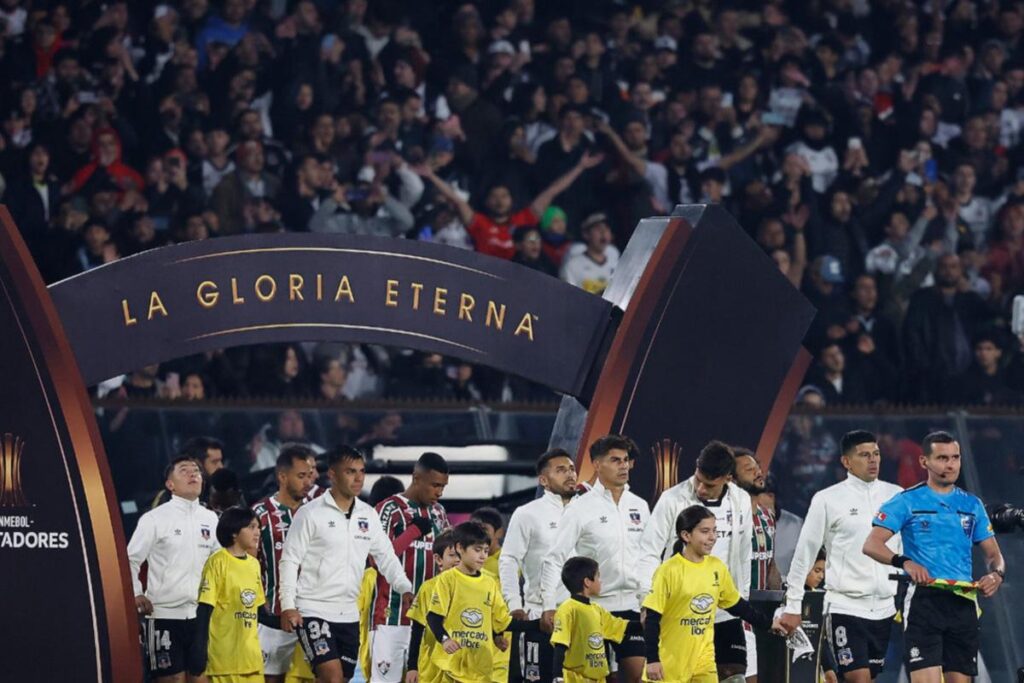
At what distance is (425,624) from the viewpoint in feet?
41.0

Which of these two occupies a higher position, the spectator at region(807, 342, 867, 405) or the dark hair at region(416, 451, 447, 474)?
Answer: the spectator at region(807, 342, 867, 405)

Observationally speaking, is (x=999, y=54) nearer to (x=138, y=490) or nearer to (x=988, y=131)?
(x=988, y=131)

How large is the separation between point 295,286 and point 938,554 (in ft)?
13.0

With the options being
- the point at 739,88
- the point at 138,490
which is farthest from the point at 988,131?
the point at 138,490

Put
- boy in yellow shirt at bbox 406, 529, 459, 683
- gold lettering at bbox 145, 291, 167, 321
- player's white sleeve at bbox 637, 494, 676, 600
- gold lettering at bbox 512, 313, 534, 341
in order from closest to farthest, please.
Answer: boy in yellow shirt at bbox 406, 529, 459, 683, player's white sleeve at bbox 637, 494, 676, 600, gold lettering at bbox 145, 291, 167, 321, gold lettering at bbox 512, 313, 534, 341

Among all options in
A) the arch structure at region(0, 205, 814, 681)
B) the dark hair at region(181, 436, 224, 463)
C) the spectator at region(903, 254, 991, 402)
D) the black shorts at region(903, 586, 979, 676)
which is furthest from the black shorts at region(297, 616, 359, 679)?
the spectator at region(903, 254, 991, 402)

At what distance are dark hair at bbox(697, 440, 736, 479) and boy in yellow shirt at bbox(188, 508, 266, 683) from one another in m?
2.57

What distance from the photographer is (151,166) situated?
729 inches

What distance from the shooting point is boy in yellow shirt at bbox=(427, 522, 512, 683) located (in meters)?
12.5

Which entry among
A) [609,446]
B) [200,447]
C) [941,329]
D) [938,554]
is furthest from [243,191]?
[938,554]

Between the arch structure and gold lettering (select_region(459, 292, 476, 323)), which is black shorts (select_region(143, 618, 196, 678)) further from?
gold lettering (select_region(459, 292, 476, 323))

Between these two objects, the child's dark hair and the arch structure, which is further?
the arch structure

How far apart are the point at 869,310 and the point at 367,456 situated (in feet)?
21.2

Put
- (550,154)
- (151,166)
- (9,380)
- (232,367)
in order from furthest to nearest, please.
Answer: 1. (550,154)
2. (151,166)
3. (232,367)
4. (9,380)
